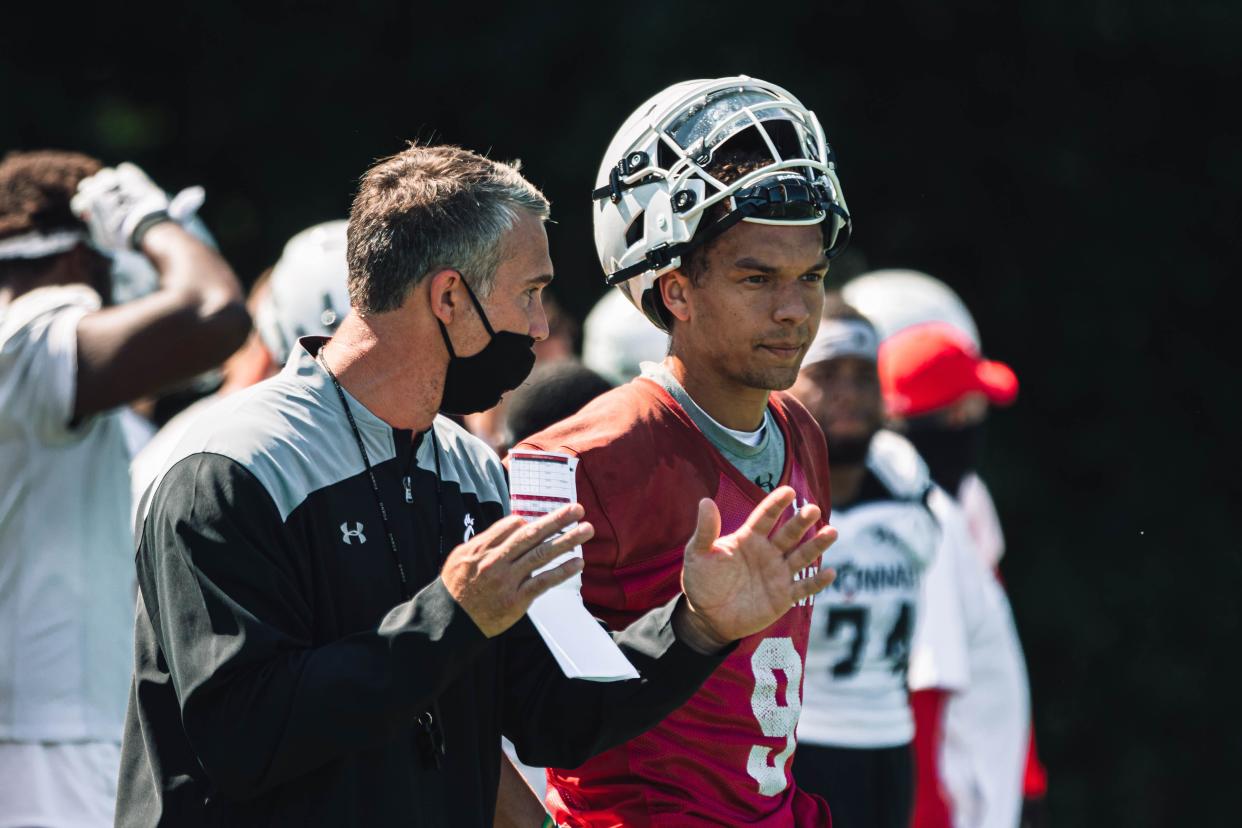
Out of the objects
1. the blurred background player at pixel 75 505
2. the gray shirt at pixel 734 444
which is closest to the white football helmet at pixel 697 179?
the gray shirt at pixel 734 444

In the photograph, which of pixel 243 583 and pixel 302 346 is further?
pixel 302 346

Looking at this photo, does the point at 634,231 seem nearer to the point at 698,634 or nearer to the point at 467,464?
the point at 467,464

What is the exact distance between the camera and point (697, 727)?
11.8ft

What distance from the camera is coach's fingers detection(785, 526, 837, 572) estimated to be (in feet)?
10.3

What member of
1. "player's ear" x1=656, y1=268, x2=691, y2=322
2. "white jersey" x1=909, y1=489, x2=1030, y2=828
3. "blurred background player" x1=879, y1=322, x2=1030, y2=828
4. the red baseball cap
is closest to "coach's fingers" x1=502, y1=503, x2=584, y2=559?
"player's ear" x1=656, y1=268, x2=691, y2=322

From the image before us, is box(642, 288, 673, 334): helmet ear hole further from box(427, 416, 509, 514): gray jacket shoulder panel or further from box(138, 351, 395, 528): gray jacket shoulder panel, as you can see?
box(138, 351, 395, 528): gray jacket shoulder panel

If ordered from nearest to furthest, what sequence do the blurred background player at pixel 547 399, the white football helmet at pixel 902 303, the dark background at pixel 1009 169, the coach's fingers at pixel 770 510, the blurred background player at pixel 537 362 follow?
1. the coach's fingers at pixel 770 510
2. the blurred background player at pixel 547 399
3. the blurred background player at pixel 537 362
4. the white football helmet at pixel 902 303
5. the dark background at pixel 1009 169

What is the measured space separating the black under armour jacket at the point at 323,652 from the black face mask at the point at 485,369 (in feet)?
0.35

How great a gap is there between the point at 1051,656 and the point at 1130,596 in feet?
1.85

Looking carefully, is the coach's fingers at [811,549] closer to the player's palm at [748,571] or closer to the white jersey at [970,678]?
the player's palm at [748,571]

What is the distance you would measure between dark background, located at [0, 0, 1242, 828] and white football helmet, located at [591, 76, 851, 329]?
5317 mm

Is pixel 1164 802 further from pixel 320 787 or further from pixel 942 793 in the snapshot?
pixel 320 787

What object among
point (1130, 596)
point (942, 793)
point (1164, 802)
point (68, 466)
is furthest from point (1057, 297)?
point (68, 466)

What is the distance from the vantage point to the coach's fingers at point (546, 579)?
2828mm
